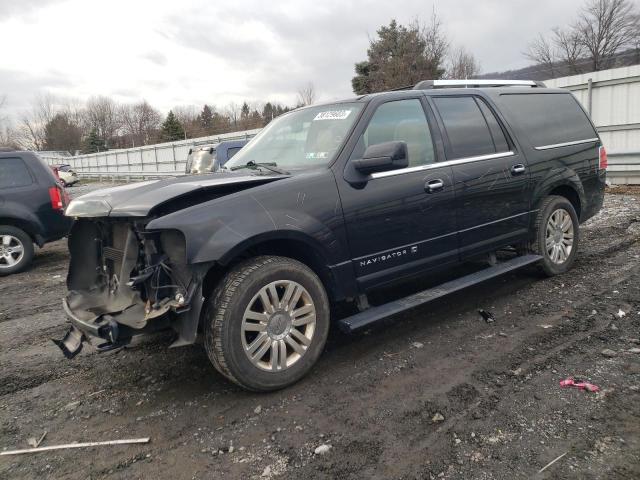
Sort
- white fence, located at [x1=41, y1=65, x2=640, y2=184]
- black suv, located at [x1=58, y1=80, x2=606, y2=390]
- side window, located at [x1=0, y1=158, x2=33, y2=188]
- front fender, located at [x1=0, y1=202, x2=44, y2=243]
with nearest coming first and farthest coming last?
1. black suv, located at [x1=58, y1=80, x2=606, y2=390]
2. front fender, located at [x1=0, y1=202, x2=44, y2=243]
3. side window, located at [x1=0, y1=158, x2=33, y2=188]
4. white fence, located at [x1=41, y1=65, x2=640, y2=184]

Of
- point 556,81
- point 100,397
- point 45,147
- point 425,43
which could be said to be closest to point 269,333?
point 100,397

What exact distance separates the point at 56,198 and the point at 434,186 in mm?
6523

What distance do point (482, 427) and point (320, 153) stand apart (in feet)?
7.36

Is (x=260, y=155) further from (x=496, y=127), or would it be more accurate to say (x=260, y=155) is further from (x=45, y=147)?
(x=45, y=147)

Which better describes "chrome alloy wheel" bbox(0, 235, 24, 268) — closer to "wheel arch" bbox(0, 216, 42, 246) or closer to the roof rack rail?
"wheel arch" bbox(0, 216, 42, 246)

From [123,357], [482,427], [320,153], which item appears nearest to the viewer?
[482,427]

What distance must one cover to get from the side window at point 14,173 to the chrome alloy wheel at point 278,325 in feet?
21.0

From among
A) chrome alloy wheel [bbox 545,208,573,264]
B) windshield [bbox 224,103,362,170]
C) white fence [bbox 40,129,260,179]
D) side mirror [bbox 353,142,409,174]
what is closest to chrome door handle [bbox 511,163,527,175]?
chrome alloy wheel [bbox 545,208,573,264]

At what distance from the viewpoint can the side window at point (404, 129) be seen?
152 inches

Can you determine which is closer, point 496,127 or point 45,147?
point 496,127

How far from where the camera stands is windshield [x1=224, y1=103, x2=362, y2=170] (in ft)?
12.4

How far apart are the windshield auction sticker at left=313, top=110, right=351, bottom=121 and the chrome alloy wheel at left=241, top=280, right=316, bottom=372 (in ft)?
5.02

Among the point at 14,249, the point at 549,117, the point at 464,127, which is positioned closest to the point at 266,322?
the point at 464,127

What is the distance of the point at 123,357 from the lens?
404 centimetres
